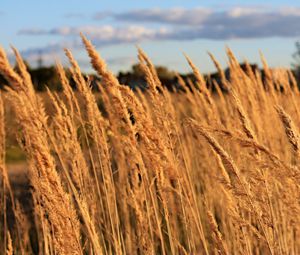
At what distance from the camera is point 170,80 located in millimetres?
32594

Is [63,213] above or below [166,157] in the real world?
below

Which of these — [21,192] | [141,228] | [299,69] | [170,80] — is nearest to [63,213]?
[141,228]

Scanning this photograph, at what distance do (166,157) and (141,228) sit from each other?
73 cm

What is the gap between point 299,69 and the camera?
66.8 ft

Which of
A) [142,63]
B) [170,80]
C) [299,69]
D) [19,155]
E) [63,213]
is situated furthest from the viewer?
[170,80]

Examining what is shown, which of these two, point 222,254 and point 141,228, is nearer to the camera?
point 222,254

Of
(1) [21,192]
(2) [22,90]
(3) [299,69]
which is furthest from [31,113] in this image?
(3) [299,69]

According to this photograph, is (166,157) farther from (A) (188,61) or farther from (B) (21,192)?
(B) (21,192)

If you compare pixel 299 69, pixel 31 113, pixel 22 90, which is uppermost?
pixel 299 69

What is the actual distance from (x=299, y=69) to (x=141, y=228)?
60.0 ft

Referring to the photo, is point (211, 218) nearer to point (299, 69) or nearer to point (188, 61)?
point (188, 61)

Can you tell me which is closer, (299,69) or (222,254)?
(222,254)

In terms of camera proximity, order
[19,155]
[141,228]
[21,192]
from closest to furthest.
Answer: [141,228], [21,192], [19,155]

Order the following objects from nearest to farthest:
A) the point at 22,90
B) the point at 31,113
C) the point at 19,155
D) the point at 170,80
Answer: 1. the point at 31,113
2. the point at 22,90
3. the point at 19,155
4. the point at 170,80
